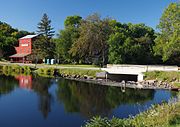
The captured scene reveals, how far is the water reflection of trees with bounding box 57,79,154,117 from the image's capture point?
74.5ft

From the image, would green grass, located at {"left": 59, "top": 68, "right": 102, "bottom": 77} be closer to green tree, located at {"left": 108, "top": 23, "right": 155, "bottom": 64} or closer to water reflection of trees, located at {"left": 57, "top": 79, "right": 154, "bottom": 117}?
green tree, located at {"left": 108, "top": 23, "right": 155, "bottom": 64}

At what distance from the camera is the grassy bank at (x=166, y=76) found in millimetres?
36688

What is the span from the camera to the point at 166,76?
38.3m

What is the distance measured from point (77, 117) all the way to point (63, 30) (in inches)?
1876

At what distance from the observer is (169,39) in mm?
39594

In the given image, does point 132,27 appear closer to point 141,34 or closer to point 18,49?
point 141,34

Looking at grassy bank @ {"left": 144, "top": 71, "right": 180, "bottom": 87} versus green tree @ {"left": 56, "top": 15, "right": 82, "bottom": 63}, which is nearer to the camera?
grassy bank @ {"left": 144, "top": 71, "right": 180, "bottom": 87}

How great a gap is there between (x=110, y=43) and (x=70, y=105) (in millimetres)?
30620

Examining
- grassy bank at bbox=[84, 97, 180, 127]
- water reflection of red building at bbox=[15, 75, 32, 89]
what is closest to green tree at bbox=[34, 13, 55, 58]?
water reflection of red building at bbox=[15, 75, 32, 89]

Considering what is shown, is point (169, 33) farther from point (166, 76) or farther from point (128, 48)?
point (128, 48)

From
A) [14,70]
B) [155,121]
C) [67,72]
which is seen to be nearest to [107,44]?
[67,72]

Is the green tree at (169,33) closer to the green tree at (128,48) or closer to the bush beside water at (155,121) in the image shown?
the green tree at (128,48)

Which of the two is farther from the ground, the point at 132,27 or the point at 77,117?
the point at 132,27

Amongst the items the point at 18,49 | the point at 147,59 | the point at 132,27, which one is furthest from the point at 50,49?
the point at 147,59
